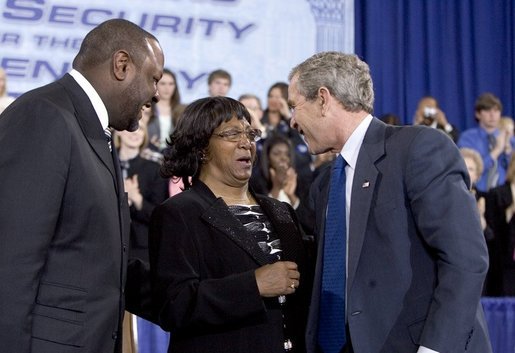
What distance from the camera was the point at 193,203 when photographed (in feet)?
9.71

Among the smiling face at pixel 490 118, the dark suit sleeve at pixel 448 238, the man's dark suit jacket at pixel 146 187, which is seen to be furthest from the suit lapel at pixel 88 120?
the smiling face at pixel 490 118

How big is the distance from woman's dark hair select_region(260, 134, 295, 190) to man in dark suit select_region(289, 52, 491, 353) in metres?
3.38

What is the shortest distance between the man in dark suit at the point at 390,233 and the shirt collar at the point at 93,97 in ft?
1.95

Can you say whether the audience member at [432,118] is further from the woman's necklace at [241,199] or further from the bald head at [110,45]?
the bald head at [110,45]

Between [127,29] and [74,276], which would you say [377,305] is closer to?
[74,276]

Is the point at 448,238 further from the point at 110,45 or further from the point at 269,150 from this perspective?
the point at 269,150

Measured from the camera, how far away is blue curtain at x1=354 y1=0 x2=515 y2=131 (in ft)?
31.9

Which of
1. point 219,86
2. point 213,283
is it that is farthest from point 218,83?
point 213,283

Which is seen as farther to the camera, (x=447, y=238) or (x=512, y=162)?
(x=512, y=162)

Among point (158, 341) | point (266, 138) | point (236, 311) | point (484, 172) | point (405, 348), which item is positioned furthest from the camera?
point (484, 172)

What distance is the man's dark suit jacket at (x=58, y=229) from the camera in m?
2.19

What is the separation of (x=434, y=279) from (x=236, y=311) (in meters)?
0.60

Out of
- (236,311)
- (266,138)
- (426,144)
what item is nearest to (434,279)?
(426,144)

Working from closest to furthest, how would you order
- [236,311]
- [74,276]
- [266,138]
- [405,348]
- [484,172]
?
[74,276] < [405,348] < [236,311] < [266,138] < [484,172]
